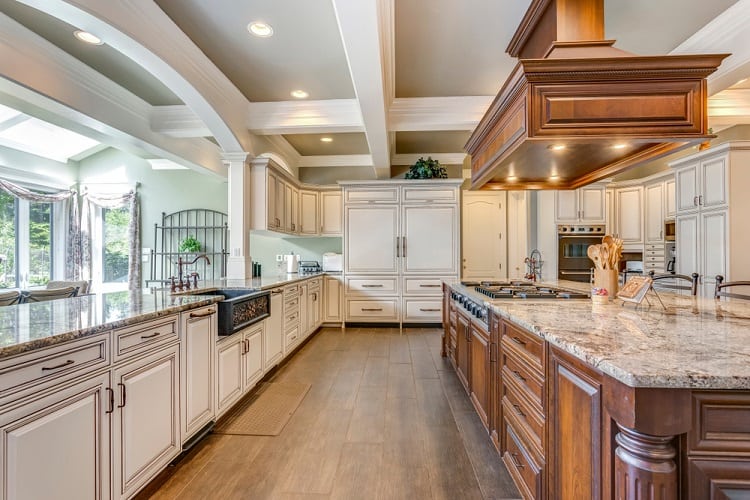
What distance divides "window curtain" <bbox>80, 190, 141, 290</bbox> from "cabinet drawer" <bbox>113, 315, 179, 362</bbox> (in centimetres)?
525

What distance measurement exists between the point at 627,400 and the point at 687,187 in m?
4.68

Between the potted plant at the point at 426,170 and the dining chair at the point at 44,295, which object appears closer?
the dining chair at the point at 44,295

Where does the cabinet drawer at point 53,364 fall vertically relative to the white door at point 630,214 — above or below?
below

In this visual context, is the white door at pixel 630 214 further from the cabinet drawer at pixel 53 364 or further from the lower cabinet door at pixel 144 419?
the cabinet drawer at pixel 53 364

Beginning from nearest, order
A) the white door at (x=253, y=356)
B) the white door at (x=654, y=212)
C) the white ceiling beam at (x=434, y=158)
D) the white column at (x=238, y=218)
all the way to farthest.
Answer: the white door at (x=253, y=356) → the white column at (x=238, y=218) → the white door at (x=654, y=212) → the white ceiling beam at (x=434, y=158)

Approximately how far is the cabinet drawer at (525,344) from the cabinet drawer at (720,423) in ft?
1.72

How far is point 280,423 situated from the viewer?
2.32 metres

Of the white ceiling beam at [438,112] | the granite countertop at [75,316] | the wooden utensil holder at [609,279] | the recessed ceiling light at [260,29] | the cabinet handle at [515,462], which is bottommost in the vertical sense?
the cabinet handle at [515,462]

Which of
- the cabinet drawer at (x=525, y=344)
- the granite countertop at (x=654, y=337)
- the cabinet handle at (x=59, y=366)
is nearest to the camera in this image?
the granite countertop at (x=654, y=337)

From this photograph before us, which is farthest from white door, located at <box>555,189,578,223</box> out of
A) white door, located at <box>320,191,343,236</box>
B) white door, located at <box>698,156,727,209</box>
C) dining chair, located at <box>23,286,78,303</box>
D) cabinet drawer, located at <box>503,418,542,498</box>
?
dining chair, located at <box>23,286,78,303</box>

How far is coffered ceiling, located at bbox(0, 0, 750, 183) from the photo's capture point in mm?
2246

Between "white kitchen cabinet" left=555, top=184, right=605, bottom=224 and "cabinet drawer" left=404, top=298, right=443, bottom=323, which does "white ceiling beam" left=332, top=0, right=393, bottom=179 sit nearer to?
"cabinet drawer" left=404, top=298, right=443, bottom=323

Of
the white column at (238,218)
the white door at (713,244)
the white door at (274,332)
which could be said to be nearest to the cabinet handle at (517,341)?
the white door at (274,332)

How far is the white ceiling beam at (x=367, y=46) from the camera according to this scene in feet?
6.29
